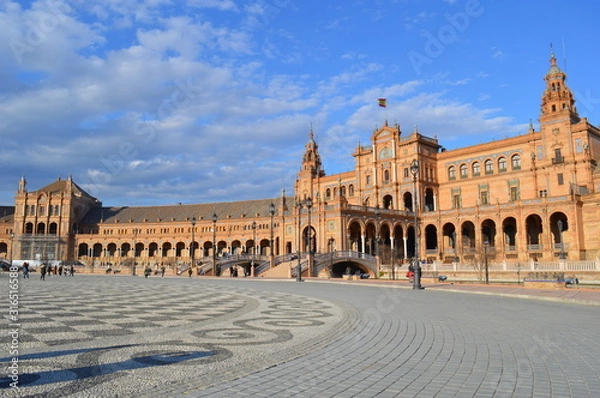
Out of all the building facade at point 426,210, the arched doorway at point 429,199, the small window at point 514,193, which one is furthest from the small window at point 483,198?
the arched doorway at point 429,199

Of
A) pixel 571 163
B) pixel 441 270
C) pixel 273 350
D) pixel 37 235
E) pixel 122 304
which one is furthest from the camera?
pixel 37 235

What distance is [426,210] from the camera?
76250mm

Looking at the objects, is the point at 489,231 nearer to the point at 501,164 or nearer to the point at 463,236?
the point at 463,236

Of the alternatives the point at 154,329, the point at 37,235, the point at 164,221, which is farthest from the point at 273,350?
the point at 37,235

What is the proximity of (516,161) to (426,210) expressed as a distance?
15318 mm

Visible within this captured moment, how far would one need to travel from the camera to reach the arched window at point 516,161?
70375mm

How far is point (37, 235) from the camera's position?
113 m

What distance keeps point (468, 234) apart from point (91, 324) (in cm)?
6819

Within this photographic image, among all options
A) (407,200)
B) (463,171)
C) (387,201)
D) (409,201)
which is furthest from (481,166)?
(387,201)

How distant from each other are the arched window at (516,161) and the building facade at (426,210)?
150 mm

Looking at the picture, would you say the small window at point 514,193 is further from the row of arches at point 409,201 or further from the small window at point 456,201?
the row of arches at point 409,201

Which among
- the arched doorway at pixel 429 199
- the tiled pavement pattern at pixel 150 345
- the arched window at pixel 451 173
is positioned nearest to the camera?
the tiled pavement pattern at pixel 150 345

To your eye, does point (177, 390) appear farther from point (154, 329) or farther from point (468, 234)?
point (468, 234)

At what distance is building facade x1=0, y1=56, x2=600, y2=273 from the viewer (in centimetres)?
6016
